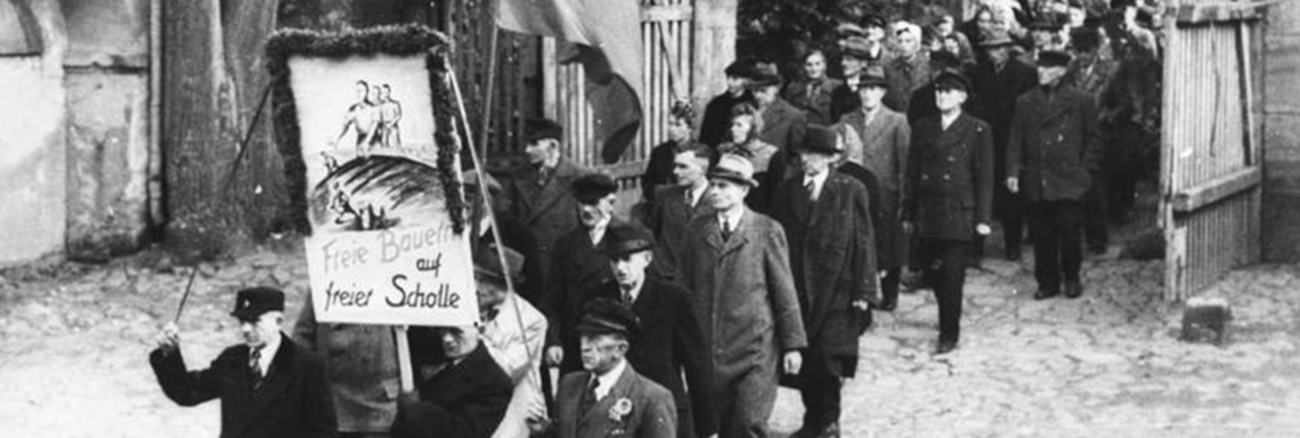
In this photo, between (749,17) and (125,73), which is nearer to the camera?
(125,73)

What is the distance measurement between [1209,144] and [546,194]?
520cm

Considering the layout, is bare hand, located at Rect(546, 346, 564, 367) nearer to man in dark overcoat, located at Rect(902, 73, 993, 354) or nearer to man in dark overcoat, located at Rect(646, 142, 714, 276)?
man in dark overcoat, located at Rect(646, 142, 714, 276)

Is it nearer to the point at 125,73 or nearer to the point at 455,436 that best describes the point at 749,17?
the point at 125,73

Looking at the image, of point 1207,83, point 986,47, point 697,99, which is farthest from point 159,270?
point 1207,83

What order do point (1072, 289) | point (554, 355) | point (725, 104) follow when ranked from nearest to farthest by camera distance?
point (554, 355) → point (725, 104) → point (1072, 289)

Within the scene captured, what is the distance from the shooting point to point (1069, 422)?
→ 1427 centimetres

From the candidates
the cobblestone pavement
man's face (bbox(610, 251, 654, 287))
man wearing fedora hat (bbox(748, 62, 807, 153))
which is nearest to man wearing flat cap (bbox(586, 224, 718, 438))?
man's face (bbox(610, 251, 654, 287))

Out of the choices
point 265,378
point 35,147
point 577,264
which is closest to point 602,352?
point 265,378

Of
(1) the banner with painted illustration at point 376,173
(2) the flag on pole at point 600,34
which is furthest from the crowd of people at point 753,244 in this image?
(2) the flag on pole at point 600,34

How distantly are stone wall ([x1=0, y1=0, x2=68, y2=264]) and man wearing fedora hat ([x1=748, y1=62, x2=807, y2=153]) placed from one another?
4.56m

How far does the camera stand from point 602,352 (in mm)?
10273

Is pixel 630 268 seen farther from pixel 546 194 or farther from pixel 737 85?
pixel 737 85

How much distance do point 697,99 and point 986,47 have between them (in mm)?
2325

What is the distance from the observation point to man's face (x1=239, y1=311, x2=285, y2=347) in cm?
1013
